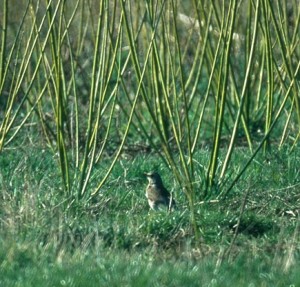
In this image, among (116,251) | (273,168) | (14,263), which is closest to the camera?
(14,263)

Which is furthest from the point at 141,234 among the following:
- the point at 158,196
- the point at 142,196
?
the point at 142,196

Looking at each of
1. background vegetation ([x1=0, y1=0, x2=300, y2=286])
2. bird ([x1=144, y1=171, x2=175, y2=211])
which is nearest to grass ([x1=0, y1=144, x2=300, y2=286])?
background vegetation ([x1=0, y1=0, x2=300, y2=286])

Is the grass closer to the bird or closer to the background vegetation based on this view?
the background vegetation

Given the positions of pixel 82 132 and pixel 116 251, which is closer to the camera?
pixel 116 251

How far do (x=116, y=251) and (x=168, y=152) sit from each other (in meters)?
1.19

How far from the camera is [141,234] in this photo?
6844mm

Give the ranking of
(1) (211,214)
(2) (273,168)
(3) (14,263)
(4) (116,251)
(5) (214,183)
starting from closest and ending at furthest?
(3) (14,263), (4) (116,251), (1) (211,214), (5) (214,183), (2) (273,168)

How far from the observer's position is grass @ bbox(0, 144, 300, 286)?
575 cm

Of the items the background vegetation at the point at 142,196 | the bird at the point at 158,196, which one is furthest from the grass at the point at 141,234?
the bird at the point at 158,196

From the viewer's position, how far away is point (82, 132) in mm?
11039

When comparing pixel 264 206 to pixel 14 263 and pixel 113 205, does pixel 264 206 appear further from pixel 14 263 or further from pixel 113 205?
pixel 14 263

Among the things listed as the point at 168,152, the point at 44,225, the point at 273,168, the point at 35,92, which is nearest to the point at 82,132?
the point at 35,92

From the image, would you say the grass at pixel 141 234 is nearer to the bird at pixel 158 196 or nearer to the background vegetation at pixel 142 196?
the background vegetation at pixel 142 196

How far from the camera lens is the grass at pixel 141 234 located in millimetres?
5754
